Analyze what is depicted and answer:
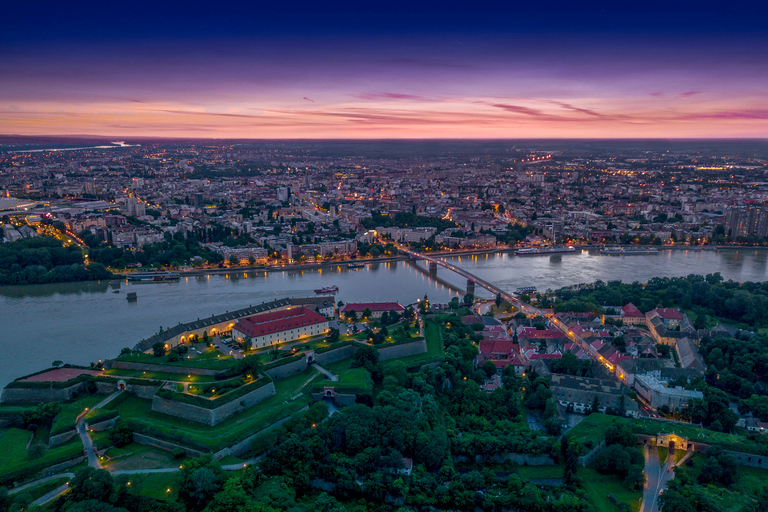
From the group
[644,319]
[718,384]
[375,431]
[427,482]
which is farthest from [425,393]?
[644,319]

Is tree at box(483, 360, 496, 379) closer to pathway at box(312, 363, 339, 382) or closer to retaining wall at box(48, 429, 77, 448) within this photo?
pathway at box(312, 363, 339, 382)

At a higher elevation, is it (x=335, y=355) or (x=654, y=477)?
(x=335, y=355)

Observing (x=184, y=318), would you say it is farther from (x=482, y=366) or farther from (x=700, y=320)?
(x=700, y=320)

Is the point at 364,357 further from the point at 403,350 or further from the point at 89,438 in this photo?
the point at 89,438

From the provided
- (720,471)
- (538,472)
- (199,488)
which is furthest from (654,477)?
(199,488)

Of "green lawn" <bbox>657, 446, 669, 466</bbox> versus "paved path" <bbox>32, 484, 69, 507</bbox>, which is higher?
"paved path" <bbox>32, 484, 69, 507</bbox>

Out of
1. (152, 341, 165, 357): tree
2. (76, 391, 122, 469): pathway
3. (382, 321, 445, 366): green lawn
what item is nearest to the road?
(382, 321, 445, 366): green lawn
